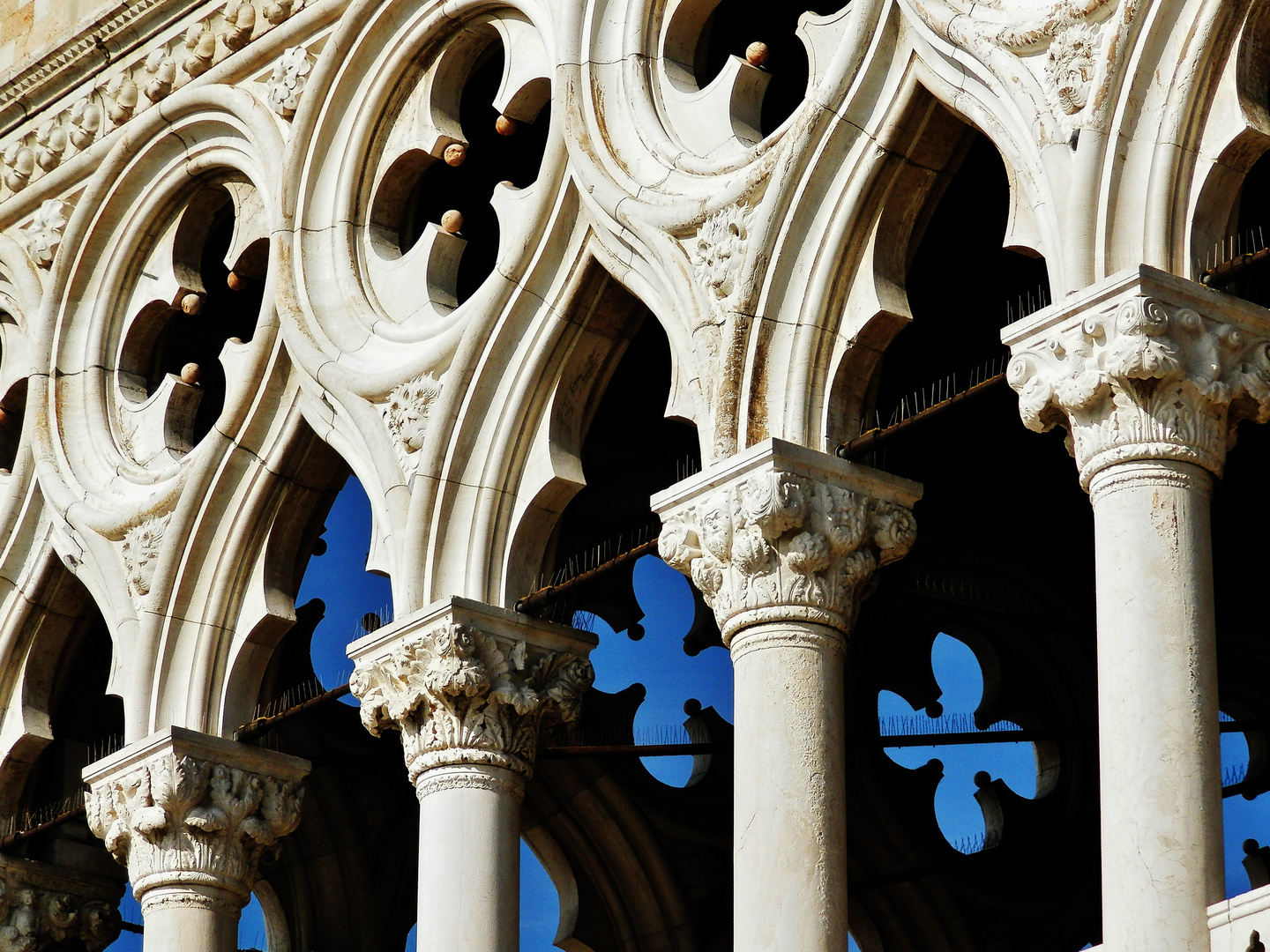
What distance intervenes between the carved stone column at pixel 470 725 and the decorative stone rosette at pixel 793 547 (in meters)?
1.32

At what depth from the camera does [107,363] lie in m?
13.9

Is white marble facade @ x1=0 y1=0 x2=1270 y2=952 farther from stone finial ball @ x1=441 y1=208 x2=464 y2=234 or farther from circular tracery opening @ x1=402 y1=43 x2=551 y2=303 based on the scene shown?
circular tracery opening @ x1=402 y1=43 x2=551 y2=303

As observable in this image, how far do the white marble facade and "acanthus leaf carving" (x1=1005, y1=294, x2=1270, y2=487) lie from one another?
0.05 ft

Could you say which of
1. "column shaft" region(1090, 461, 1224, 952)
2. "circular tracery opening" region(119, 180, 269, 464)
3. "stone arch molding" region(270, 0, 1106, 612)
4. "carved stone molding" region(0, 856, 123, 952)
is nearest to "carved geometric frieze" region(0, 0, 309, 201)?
"circular tracery opening" region(119, 180, 269, 464)

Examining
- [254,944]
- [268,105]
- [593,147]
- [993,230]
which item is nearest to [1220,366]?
[593,147]

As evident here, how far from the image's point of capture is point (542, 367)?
1171cm

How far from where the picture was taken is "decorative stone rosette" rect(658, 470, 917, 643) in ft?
33.7

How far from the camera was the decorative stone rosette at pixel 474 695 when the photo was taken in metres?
11.4

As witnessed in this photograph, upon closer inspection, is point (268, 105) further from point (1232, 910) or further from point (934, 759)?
point (1232, 910)

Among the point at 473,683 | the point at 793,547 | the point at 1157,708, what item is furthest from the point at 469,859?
the point at 1157,708

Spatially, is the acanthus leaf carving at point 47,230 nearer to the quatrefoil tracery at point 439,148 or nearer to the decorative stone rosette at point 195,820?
the quatrefoil tracery at point 439,148

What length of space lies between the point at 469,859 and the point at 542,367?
1.95 meters

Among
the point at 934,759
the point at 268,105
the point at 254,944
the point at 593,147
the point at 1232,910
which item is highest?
the point at 268,105

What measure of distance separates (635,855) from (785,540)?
5.64 meters
